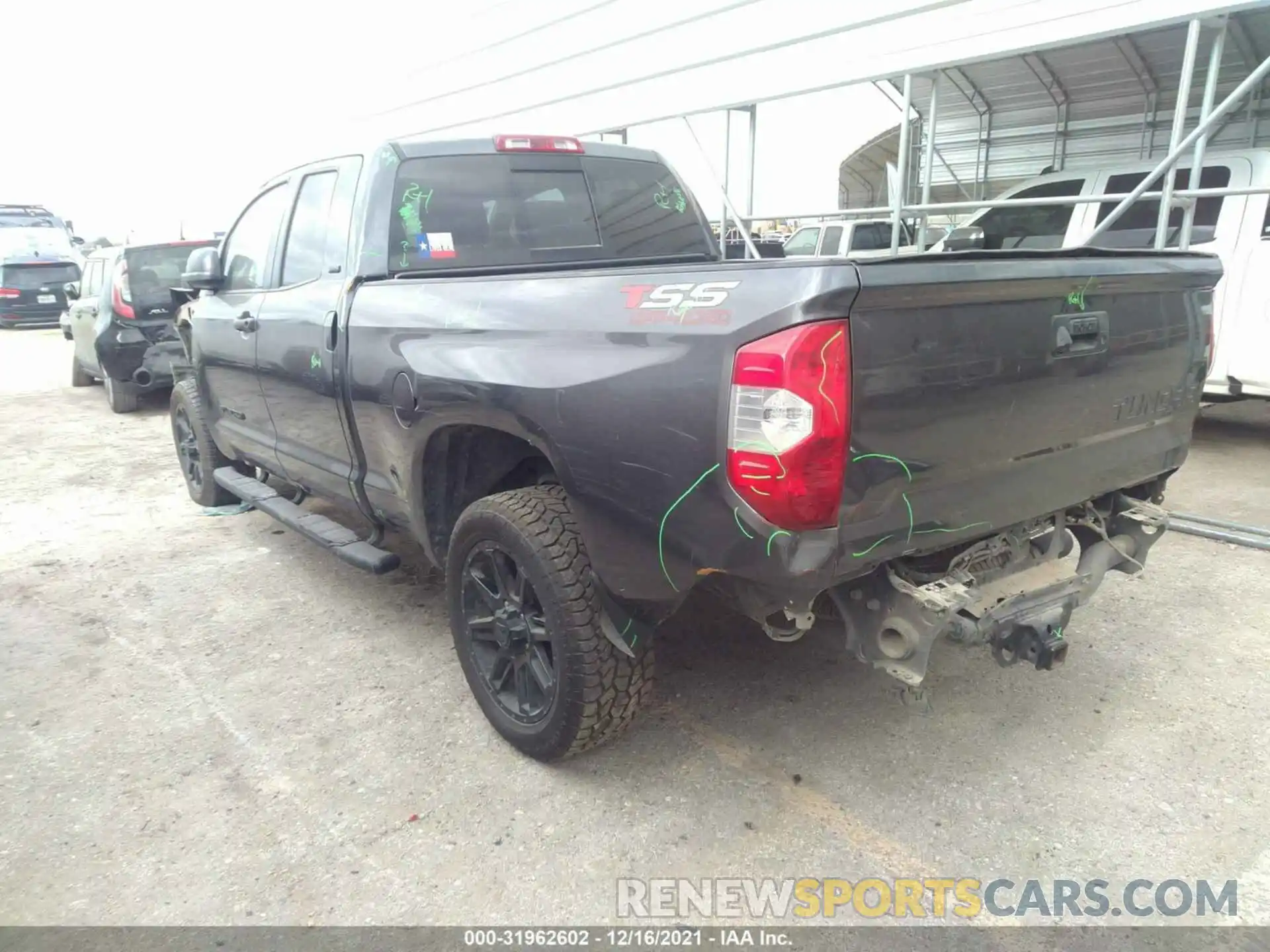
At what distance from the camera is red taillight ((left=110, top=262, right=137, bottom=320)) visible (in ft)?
29.1

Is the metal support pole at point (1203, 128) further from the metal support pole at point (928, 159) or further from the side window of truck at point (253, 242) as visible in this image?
the side window of truck at point (253, 242)

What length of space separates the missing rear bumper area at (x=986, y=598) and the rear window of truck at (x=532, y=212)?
2.12 m

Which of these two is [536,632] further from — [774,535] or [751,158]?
[751,158]

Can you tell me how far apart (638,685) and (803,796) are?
0.62m

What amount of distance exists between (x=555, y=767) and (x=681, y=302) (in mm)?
1610

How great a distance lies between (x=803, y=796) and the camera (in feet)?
8.75

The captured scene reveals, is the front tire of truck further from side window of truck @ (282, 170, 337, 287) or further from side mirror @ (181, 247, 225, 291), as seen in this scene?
side mirror @ (181, 247, 225, 291)

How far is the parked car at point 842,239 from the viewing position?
1141 cm

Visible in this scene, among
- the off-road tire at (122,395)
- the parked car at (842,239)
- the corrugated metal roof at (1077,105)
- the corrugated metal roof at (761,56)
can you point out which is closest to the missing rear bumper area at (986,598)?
the corrugated metal roof at (761,56)

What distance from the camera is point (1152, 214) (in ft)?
22.7

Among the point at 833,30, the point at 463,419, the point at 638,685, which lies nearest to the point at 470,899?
the point at 638,685

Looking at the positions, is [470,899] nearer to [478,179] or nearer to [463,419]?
[463,419]

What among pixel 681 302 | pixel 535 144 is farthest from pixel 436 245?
pixel 681 302

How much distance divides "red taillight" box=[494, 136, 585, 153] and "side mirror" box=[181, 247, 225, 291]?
188 centimetres
